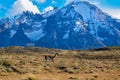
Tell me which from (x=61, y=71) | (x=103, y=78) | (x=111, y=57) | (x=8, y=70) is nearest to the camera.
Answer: (x=103, y=78)

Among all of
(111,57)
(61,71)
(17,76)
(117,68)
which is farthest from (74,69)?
(111,57)

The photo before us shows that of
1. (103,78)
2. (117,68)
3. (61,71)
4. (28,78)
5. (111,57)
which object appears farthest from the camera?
(111,57)

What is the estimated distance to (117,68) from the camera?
49094 mm

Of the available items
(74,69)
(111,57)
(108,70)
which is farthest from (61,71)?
(111,57)

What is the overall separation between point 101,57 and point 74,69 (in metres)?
21.6

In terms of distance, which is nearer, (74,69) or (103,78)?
(103,78)

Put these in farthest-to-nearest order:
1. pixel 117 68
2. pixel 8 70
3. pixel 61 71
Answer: pixel 117 68, pixel 61 71, pixel 8 70

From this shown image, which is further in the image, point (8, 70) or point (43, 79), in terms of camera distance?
point (8, 70)

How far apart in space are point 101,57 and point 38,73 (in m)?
27.6

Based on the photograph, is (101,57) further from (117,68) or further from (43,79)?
(43,79)

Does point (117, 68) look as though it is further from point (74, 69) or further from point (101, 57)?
point (101, 57)

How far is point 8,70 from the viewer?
4122 centimetres

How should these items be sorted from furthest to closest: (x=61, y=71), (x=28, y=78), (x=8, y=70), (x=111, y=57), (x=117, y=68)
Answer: (x=111, y=57)
(x=117, y=68)
(x=61, y=71)
(x=8, y=70)
(x=28, y=78)

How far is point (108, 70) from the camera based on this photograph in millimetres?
46781
